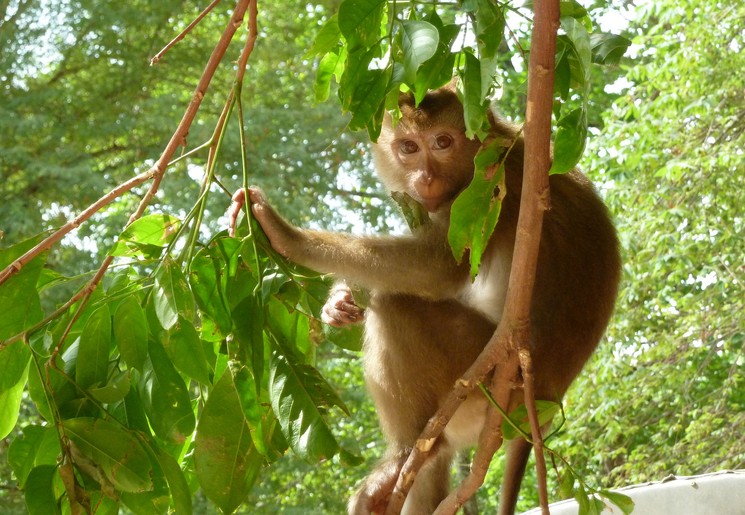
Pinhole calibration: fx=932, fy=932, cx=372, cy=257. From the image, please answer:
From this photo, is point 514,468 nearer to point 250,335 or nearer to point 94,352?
point 250,335

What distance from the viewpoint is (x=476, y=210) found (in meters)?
1.96

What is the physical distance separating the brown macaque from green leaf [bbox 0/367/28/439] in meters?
0.92

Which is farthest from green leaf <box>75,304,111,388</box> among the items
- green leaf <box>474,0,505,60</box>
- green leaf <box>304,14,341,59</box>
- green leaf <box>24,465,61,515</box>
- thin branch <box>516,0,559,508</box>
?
green leaf <box>474,0,505,60</box>

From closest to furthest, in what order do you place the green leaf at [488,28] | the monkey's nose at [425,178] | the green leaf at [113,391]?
the green leaf at [488,28]
the green leaf at [113,391]
the monkey's nose at [425,178]

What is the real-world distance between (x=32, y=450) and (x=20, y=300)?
0.33 m

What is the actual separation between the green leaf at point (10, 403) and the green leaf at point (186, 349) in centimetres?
31

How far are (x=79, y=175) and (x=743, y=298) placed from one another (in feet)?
19.2

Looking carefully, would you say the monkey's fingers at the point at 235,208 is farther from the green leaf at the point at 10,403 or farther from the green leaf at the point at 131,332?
the green leaf at the point at 10,403

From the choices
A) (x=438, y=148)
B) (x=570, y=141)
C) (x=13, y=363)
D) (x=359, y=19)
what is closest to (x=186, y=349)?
(x=13, y=363)

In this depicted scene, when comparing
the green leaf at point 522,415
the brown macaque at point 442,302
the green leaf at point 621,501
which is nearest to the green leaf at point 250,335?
the green leaf at point 522,415

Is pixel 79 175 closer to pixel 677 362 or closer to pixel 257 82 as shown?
pixel 257 82

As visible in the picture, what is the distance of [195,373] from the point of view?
1.93 metres

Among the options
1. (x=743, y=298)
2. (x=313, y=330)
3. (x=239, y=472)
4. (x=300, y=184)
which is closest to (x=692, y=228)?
(x=743, y=298)

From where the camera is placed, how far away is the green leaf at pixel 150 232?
2.14 m
